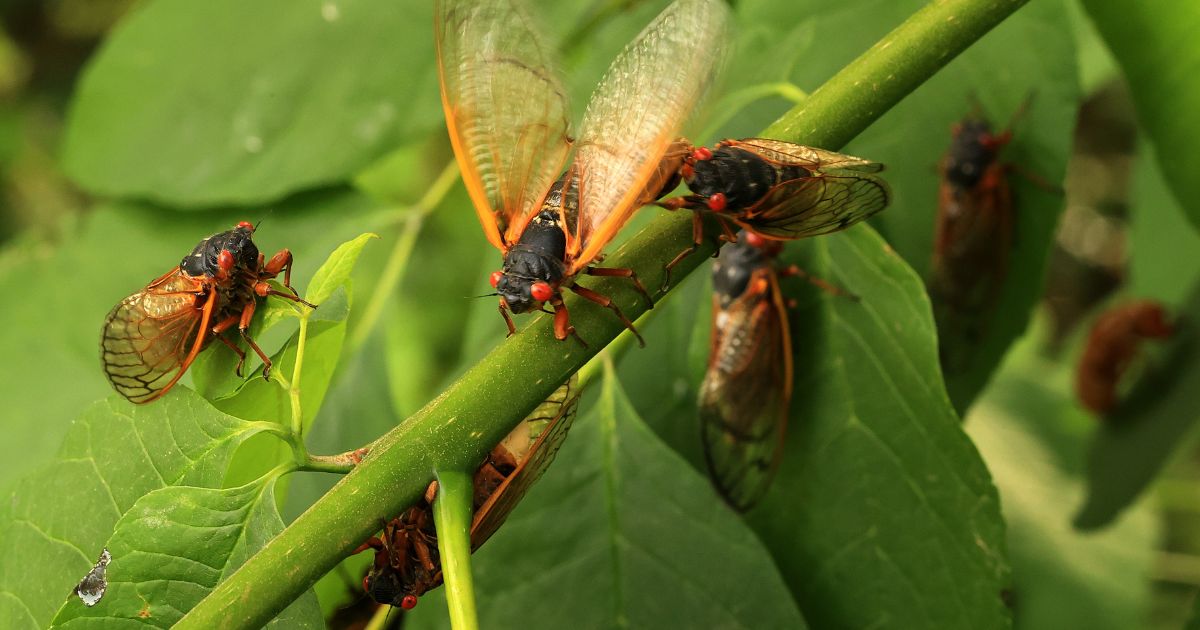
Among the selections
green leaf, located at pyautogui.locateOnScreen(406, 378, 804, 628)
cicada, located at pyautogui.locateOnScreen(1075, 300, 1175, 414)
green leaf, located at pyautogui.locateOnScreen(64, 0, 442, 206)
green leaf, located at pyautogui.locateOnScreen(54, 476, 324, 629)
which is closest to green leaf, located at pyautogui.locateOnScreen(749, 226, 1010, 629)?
green leaf, located at pyautogui.locateOnScreen(406, 378, 804, 628)

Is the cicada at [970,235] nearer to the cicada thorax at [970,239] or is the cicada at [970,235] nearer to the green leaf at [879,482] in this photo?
the cicada thorax at [970,239]

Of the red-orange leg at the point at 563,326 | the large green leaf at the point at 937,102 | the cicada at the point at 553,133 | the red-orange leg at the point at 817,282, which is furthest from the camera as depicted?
the large green leaf at the point at 937,102

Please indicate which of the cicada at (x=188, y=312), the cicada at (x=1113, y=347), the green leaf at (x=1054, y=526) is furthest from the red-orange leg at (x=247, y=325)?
the cicada at (x=1113, y=347)

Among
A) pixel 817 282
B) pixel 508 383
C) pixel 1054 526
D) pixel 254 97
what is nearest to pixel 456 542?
pixel 508 383

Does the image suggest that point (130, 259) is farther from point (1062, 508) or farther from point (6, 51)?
point (6, 51)

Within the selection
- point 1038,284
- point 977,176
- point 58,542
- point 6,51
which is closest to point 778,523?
point 1038,284

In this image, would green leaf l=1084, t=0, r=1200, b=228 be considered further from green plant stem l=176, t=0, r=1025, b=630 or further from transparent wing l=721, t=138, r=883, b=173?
transparent wing l=721, t=138, r=883, b=173

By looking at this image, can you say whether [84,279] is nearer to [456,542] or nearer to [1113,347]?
[456,542]
